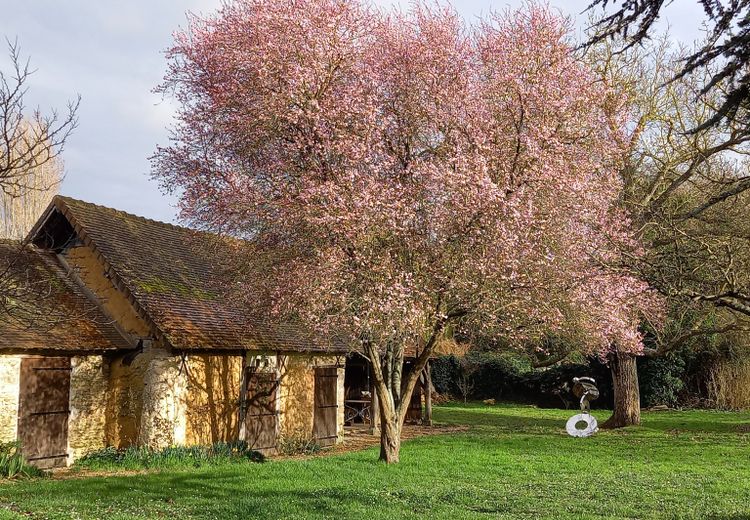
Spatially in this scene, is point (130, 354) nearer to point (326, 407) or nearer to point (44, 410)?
point (44, 410)

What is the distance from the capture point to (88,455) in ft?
52.0

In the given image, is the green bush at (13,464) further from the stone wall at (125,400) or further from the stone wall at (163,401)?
the stone wall at (163,401)

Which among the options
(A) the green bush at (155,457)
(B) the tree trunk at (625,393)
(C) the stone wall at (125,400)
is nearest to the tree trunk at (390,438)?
(A) the green bush at (155,457)

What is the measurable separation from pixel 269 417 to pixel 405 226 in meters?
8.65

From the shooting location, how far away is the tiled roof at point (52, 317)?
14531mm

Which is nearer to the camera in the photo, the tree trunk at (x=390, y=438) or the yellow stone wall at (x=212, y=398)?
the tree trunk at (x=390, y=438)

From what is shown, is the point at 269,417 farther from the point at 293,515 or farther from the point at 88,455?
the point at 293,515

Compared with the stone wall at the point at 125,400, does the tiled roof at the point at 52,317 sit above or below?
above

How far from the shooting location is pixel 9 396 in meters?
14.4

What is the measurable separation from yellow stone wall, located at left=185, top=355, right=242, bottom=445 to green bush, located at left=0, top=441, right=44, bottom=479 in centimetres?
344

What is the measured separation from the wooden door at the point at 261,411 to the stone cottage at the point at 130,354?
1.1 inches

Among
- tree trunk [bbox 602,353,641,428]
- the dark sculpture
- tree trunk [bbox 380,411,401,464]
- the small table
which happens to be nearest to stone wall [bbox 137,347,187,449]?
tree trunk [bbox 380,411,401,464]

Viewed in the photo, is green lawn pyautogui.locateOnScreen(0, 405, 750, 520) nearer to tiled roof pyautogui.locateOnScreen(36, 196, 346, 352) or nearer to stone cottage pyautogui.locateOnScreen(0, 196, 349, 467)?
stone cottage pyautogui.locateOnScreen(0, 196, 349, 467)

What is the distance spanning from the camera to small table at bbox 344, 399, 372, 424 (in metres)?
26.0
